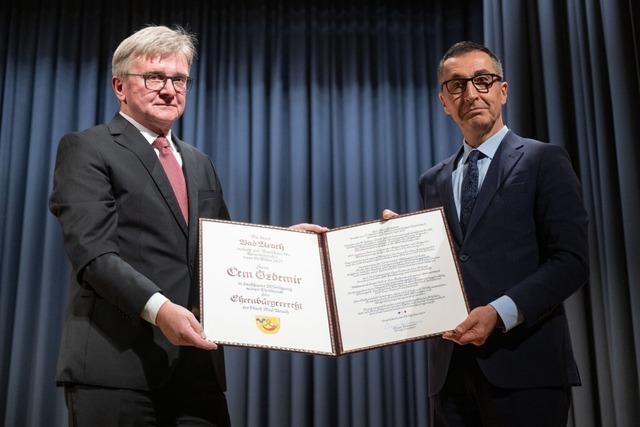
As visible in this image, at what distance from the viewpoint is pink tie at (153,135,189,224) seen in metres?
1.98

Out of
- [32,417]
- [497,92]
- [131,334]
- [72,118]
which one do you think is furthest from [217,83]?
[131,334]

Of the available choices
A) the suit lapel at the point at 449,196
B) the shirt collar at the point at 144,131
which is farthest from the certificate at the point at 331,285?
the shirt collar at the point at 144,131

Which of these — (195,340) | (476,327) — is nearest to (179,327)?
(195,340)

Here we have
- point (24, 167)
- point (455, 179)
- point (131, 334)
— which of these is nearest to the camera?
point (131, 334)

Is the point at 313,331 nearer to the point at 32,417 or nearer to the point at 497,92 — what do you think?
the point at 497,92

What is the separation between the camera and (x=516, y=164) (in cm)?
200

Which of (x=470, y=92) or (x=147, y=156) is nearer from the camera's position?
(x=147, y=156)

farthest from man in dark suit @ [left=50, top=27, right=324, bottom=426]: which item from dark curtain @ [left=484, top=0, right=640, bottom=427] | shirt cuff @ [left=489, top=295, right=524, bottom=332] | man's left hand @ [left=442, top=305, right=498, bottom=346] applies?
dark curtain @ [left=484, top=0, right=640, bottom=427]

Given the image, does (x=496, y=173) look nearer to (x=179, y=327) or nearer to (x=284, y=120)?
(x=179, y=327)

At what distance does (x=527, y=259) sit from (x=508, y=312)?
0.19 m

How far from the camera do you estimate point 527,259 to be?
1.91 meters

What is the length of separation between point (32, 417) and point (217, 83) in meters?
2.13

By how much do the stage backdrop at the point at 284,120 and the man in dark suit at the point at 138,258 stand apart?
192cm

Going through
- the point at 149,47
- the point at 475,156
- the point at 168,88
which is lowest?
the point at 475,156
